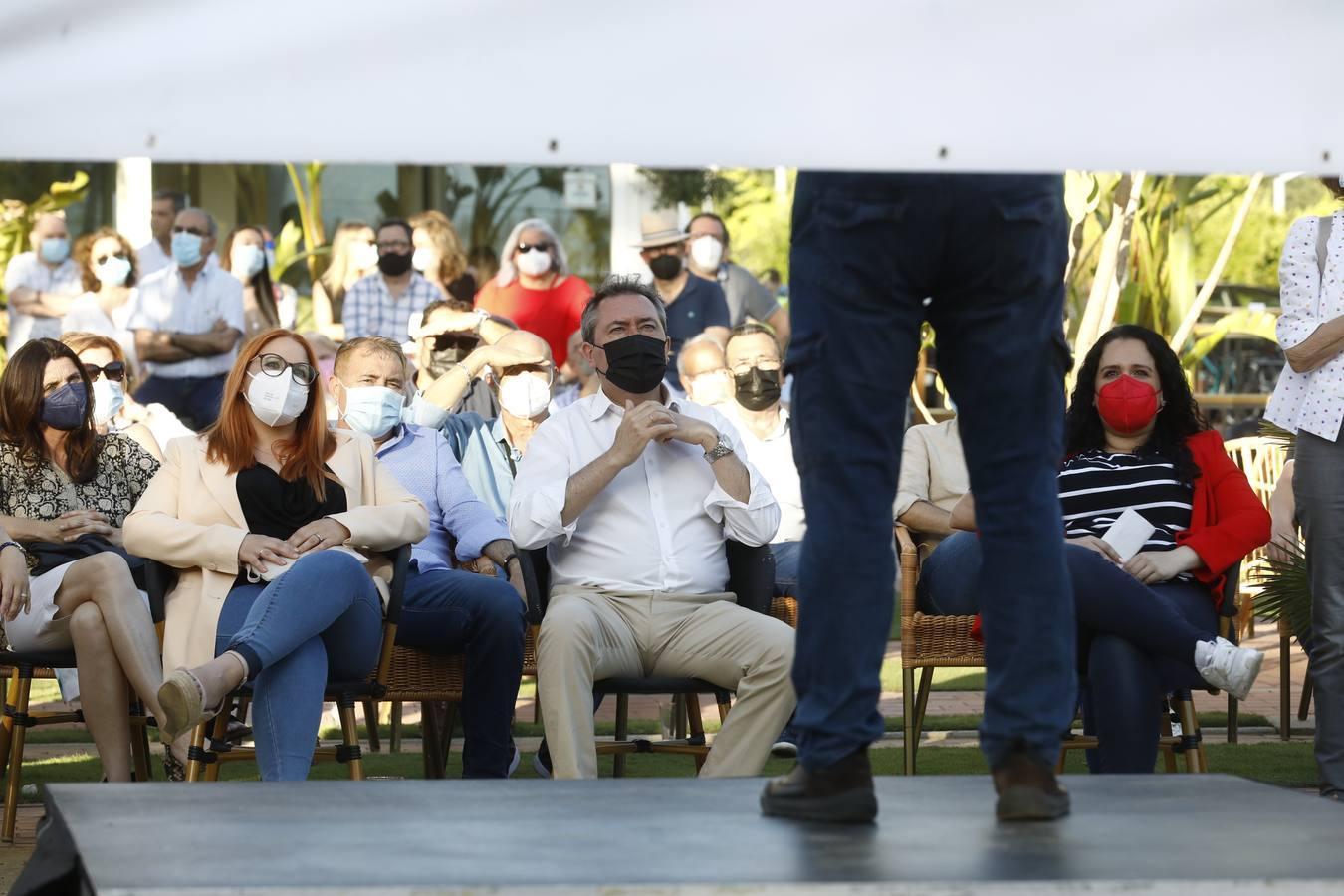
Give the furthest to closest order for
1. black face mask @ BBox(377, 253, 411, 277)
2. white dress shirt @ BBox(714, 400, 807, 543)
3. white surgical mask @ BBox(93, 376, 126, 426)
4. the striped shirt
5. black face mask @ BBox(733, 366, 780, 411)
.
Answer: black face mask @ BBox(377, 253, 411, 277) < black face mask @ BBox(733, 366, 780, 411) < white dress shirt @ BBox(714, 400, 807, 543) < white surgical mask @ BBox(93, 376, 126, 426) < the striped shirt

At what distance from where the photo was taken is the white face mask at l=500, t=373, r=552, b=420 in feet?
21.6

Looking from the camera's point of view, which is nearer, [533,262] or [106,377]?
[106,377]

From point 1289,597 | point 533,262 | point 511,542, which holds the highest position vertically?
point 533,262

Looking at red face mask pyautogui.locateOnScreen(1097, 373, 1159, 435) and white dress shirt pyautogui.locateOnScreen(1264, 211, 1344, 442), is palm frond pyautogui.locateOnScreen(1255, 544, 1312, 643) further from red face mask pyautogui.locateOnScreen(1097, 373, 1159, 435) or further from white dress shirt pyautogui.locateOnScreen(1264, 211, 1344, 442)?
red face mask pyautogui.locateOnScreen(1097, 373, 1159, 435)

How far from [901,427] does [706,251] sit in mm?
7614

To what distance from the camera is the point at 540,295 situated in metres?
9.49

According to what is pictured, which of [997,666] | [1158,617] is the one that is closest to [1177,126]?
[997,666]

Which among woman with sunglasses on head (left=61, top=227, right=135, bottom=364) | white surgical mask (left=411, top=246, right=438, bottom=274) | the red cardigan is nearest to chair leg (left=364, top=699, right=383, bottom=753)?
the red cardigan

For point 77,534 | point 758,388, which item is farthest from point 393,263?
point 77,534

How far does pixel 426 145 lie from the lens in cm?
261

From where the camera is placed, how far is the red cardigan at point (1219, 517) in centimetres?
518

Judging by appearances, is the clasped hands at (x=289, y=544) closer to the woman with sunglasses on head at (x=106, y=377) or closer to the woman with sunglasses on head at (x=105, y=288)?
the woman with sunglasses on head at (x=106, y=377)

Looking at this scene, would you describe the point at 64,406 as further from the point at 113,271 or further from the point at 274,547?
the point at 113,271

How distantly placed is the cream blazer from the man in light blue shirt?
194 millimetres
